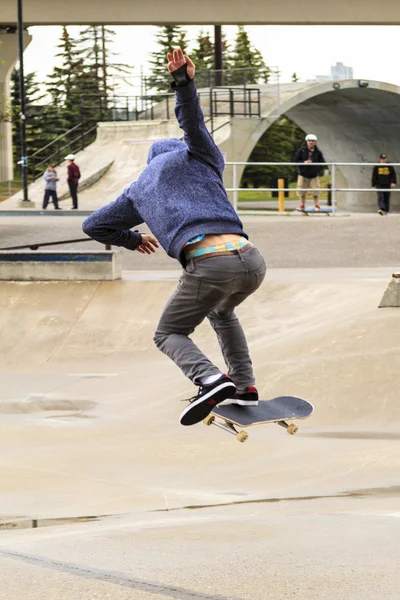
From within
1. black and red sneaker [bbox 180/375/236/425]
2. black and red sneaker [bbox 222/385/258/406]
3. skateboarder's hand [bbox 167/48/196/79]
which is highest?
skateboarder's hand [bbox 167/48/196/79]

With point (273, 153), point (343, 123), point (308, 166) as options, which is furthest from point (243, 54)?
point (308, 166)

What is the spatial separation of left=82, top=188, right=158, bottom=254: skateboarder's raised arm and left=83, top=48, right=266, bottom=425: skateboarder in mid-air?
47 mm

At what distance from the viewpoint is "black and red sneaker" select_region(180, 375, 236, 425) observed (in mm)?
5910

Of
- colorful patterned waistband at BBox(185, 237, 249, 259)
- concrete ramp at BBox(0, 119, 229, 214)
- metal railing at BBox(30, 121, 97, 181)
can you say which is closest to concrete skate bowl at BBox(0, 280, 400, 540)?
colorful patterned waistband at BBox(185, 237, 249, 259)

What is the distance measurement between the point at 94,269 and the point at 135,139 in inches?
1071

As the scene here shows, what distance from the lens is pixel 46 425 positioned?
972 cm

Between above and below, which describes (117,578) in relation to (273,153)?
below

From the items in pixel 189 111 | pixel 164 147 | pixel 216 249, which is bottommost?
pixel 216 249

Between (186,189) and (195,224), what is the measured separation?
193 millimetres

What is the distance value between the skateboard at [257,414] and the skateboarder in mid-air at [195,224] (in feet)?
0.97

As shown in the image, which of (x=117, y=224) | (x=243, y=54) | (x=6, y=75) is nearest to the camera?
(x=117, y=224)

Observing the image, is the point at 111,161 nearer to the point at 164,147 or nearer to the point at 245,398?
the point at 245,398

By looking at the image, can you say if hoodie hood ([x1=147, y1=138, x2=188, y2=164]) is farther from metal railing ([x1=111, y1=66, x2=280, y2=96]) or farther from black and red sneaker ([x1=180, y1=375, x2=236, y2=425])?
metal railing ([x1=111, y1=66, x2=280, y2=96])

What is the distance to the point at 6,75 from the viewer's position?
4884 cm
